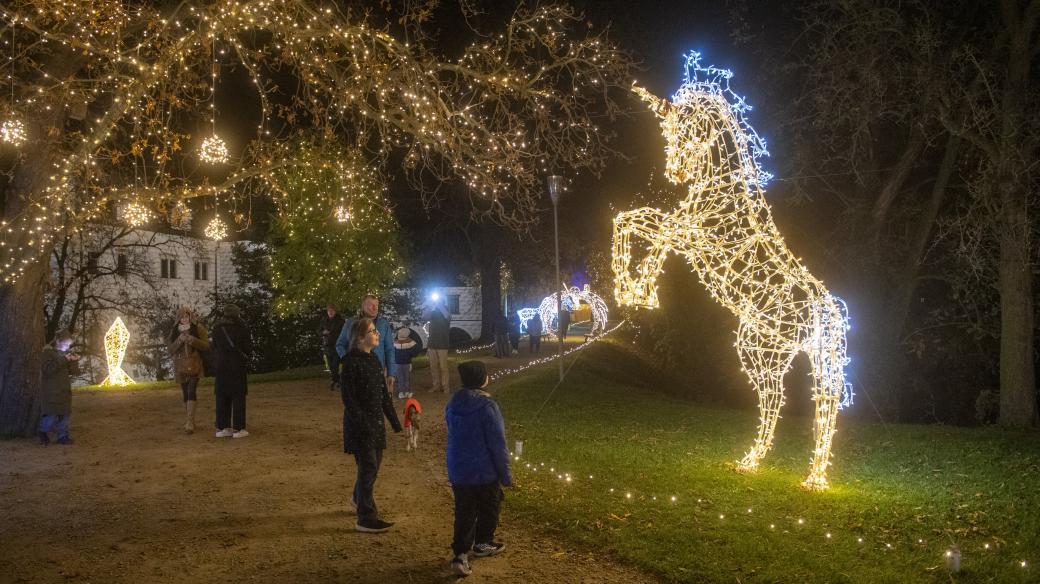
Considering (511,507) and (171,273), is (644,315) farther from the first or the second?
(171,273)

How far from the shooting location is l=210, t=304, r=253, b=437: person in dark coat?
10062mm

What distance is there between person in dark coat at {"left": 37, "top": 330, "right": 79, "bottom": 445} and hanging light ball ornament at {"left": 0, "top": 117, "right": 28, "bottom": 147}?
297 centimetres

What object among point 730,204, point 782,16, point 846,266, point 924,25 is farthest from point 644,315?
point 730,204

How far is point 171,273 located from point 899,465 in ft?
110

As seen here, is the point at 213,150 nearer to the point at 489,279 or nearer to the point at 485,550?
the point at 485,550

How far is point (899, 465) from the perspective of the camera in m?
9.66

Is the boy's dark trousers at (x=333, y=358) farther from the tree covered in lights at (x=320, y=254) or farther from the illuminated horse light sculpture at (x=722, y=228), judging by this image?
the tree covered in lights at (x=320, y=254)

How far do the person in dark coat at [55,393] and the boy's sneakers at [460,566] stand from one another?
24.0 feet

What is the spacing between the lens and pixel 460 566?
17.7 feet

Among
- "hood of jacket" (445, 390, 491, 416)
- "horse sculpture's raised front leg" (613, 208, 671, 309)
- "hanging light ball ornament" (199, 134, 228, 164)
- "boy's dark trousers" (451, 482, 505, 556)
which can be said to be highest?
"hanging light ball ornament" (199, 134, 228, 164)

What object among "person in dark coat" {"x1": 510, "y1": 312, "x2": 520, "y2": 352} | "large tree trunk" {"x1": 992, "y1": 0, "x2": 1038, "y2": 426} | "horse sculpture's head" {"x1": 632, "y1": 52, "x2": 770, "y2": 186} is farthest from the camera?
"person in dark coat" {"x1": 510, "y1": 312, "x2": 520, "y2": 352}

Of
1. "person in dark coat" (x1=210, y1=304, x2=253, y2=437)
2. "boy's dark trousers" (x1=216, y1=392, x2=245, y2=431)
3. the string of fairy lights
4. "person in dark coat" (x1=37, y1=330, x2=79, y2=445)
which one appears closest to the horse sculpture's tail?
the string of fairy lights

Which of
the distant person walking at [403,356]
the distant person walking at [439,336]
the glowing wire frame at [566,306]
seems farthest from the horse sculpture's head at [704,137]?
the glowing wire frame at [566,306]

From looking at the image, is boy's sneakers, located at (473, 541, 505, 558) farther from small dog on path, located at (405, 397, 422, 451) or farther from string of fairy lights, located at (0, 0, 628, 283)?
string of fairy lights, located at (0, 0, 628, 283)
